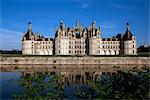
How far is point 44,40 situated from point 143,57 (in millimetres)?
27579

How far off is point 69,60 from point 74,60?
92cm

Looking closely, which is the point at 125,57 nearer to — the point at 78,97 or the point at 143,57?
the point at 143,57

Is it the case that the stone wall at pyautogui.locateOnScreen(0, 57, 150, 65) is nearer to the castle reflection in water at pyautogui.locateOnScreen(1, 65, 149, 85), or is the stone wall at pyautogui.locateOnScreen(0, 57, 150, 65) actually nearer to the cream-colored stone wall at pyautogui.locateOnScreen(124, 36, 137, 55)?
the castle reflection in water at pyautogui.locateOnScreen(1, 65, 149, 85)

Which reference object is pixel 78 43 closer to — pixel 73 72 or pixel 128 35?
pixel 128 35

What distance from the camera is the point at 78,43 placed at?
7762cm

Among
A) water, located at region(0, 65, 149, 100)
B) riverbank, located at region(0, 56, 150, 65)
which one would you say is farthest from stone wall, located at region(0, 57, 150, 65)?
water, located at region(0, 65, 149, 100)

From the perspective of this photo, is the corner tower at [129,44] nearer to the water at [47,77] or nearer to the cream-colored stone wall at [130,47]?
the cream-colored stone wall at [130,47]

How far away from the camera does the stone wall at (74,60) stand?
57.1 metres

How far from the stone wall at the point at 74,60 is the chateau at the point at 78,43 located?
1706cm

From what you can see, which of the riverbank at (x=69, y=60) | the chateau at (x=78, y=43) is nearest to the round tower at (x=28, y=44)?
the chateau at (x=78, y=43)

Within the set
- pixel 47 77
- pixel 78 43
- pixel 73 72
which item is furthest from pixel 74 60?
pixel 47 77

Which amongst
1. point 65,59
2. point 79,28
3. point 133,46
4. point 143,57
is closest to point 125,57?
point 143,57

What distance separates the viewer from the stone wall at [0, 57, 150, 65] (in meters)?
57.1

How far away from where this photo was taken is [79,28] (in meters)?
81.5
